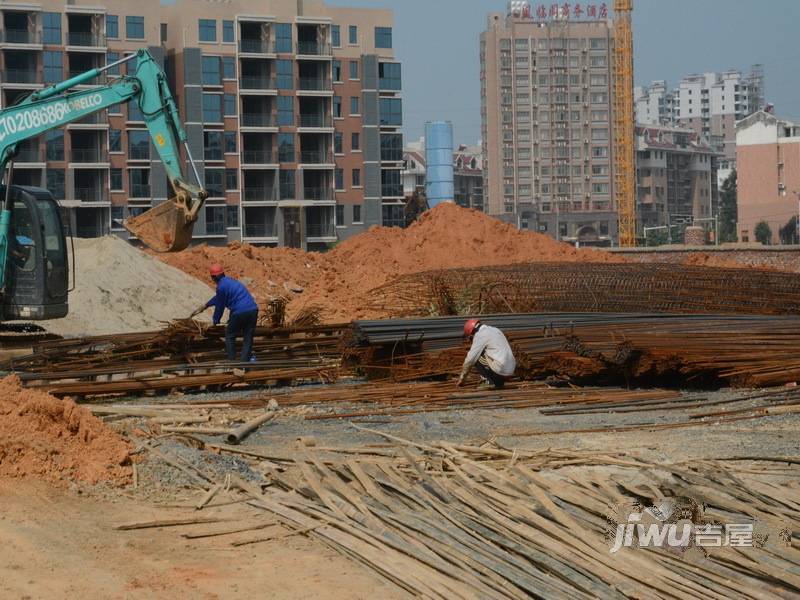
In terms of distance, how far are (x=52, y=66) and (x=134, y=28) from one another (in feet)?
15.7

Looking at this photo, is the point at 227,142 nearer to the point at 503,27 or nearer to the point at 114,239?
the point at 114,239

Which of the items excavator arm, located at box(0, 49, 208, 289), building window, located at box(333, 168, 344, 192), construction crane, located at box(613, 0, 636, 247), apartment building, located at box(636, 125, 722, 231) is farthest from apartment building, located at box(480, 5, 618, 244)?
excavator arm, located at box(0, 49, 208, 289)

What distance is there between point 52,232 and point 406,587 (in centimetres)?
1255

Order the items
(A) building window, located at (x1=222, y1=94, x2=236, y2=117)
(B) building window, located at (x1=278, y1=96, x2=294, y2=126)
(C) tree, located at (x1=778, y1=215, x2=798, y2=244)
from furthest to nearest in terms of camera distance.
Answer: (C) tree, located at (x1=778, y1=215, x2=798, y2=244), (B) building window, located at (x1=278, y1=96, x2=294, y2=126), (A) building window, located at (x1=222, y1=94, x2=236, y2=117)

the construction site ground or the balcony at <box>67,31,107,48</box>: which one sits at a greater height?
the balcony at <box>67,31,107,48</box>

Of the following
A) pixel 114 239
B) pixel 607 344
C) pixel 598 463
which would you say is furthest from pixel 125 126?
pixel 598 463

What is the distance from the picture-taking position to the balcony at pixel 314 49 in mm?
65000

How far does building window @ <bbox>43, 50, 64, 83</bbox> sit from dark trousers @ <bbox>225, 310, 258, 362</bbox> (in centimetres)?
4872

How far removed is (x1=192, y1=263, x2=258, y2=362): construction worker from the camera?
1527cm

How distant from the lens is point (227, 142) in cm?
6362

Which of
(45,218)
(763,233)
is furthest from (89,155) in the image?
(763,233)

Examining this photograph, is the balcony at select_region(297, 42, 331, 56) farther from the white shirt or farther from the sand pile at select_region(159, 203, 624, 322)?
the white shirt

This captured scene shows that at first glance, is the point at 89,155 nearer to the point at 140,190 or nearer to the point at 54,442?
the point at 140,190

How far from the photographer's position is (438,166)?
269ft
